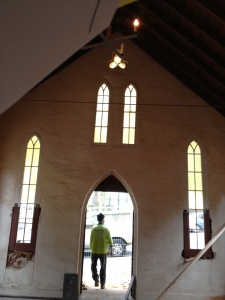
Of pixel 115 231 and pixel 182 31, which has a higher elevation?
pixel 182 31

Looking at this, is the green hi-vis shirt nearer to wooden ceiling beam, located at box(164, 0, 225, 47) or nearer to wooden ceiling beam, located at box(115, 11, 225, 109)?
wooden ceiling beam, located at box(115, 11, 225, 109)

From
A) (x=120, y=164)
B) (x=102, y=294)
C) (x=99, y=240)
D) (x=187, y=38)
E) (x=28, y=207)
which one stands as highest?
(x=187, y=38)

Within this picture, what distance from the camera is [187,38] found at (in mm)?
5715

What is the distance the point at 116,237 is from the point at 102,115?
5.33m

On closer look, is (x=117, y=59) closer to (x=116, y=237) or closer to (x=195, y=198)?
(x=195, y=198)

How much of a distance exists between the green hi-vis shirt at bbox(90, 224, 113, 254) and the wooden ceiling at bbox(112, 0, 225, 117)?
410 cm

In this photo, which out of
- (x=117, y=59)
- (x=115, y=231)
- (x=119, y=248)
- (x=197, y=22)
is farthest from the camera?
(x=115, y=231)

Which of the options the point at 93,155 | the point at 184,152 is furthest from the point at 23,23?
the point at 184,152

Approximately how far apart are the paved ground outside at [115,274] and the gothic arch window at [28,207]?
193cm

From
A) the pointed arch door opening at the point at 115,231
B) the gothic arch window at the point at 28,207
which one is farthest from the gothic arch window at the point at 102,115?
the gothic arch window at the point at 28,207

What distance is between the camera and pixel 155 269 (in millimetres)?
6109

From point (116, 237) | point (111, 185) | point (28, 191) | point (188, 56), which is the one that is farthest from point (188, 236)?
point (116, 237)

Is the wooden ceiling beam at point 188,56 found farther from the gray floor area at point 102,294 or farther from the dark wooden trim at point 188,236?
the gray floor area at point 102,294

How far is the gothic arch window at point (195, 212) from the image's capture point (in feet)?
20.5
